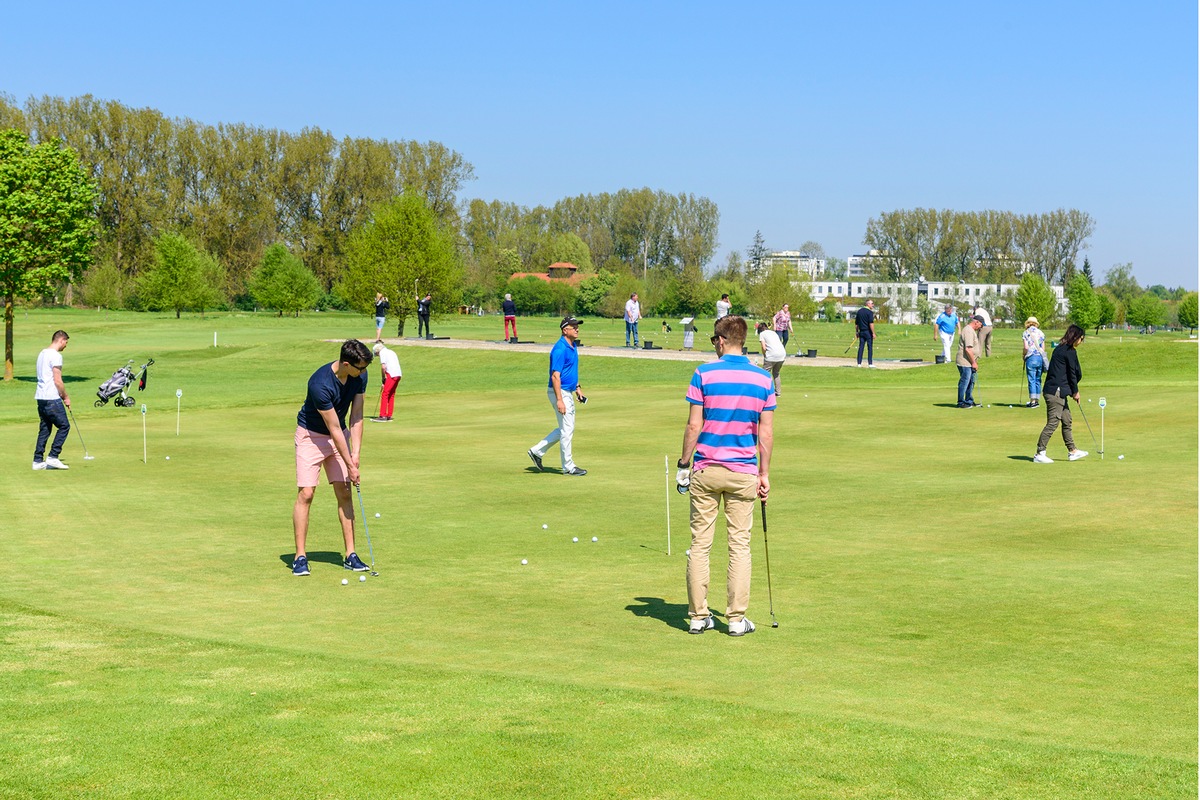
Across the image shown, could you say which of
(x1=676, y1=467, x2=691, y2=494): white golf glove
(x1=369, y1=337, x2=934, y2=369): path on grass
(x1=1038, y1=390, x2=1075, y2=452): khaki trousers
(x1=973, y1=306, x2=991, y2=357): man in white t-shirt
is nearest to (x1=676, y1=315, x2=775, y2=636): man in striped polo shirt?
(x1=676, y1=467, x2=691, y2=494): white golf glove

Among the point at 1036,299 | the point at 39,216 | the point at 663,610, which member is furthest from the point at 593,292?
the point at 663,610

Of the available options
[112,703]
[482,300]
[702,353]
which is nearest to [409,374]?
[702,353]

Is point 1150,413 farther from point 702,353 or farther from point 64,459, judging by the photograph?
point 702,353

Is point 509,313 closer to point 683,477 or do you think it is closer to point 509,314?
point 509,314

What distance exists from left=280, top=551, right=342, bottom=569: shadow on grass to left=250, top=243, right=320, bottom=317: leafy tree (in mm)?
104026

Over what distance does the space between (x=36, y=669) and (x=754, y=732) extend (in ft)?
16.2

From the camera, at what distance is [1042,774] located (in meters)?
6.68

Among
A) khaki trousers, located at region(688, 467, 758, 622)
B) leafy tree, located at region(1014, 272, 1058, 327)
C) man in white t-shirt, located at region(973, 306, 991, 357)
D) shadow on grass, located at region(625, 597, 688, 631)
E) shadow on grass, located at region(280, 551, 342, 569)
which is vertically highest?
leafy tree, located at region(1014, 272, 1058, 327)

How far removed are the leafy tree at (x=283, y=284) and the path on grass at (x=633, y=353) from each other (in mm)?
54759

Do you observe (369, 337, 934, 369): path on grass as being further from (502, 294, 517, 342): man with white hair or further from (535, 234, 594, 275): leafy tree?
(535, 234, 594, 275): leafy tree

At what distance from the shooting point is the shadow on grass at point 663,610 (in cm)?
1068

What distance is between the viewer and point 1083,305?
152 meters

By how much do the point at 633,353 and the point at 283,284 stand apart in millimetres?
68862

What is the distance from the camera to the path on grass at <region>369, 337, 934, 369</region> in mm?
47688
